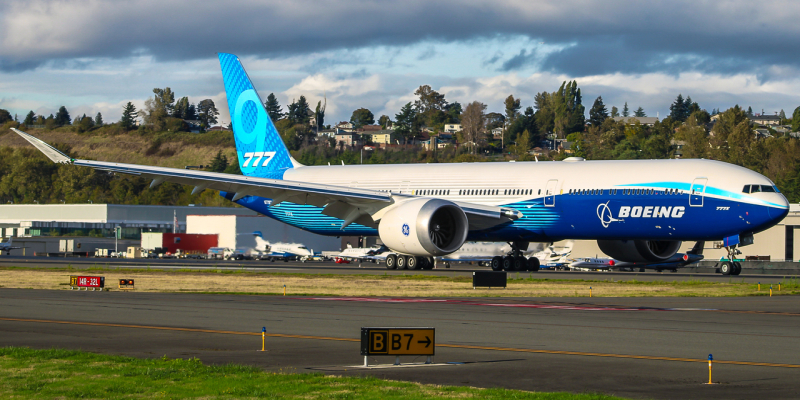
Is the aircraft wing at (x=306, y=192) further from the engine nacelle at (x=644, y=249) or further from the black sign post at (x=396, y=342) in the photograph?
the black sign post at (x=396, y=342)

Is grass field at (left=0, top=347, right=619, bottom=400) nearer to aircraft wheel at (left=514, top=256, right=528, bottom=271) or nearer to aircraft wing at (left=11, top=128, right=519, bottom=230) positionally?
aircraft wing at (left=11, top=128, right=519, bottom=230)

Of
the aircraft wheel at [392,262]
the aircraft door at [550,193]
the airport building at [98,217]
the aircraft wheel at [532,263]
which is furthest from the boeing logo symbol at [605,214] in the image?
the airport building at [98,217]

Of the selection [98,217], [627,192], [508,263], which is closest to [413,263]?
[508,263]

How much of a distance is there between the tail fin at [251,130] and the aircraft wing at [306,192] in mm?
7988

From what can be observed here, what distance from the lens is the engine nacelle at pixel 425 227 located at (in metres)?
34.6

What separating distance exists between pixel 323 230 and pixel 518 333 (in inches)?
1154

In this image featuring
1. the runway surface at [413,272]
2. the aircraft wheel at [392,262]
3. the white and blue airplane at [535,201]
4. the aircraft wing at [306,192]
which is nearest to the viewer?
the white and blue airplane at [535,201]

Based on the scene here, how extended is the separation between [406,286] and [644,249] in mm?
14132

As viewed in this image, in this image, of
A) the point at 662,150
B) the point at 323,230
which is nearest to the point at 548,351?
the point at 323,230

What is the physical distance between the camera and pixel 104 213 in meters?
108

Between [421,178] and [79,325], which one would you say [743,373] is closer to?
[79,325]

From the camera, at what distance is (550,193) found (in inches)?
1447

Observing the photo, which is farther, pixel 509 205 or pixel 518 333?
pixel 509 205

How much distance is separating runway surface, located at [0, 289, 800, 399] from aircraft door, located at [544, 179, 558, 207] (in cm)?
1203
